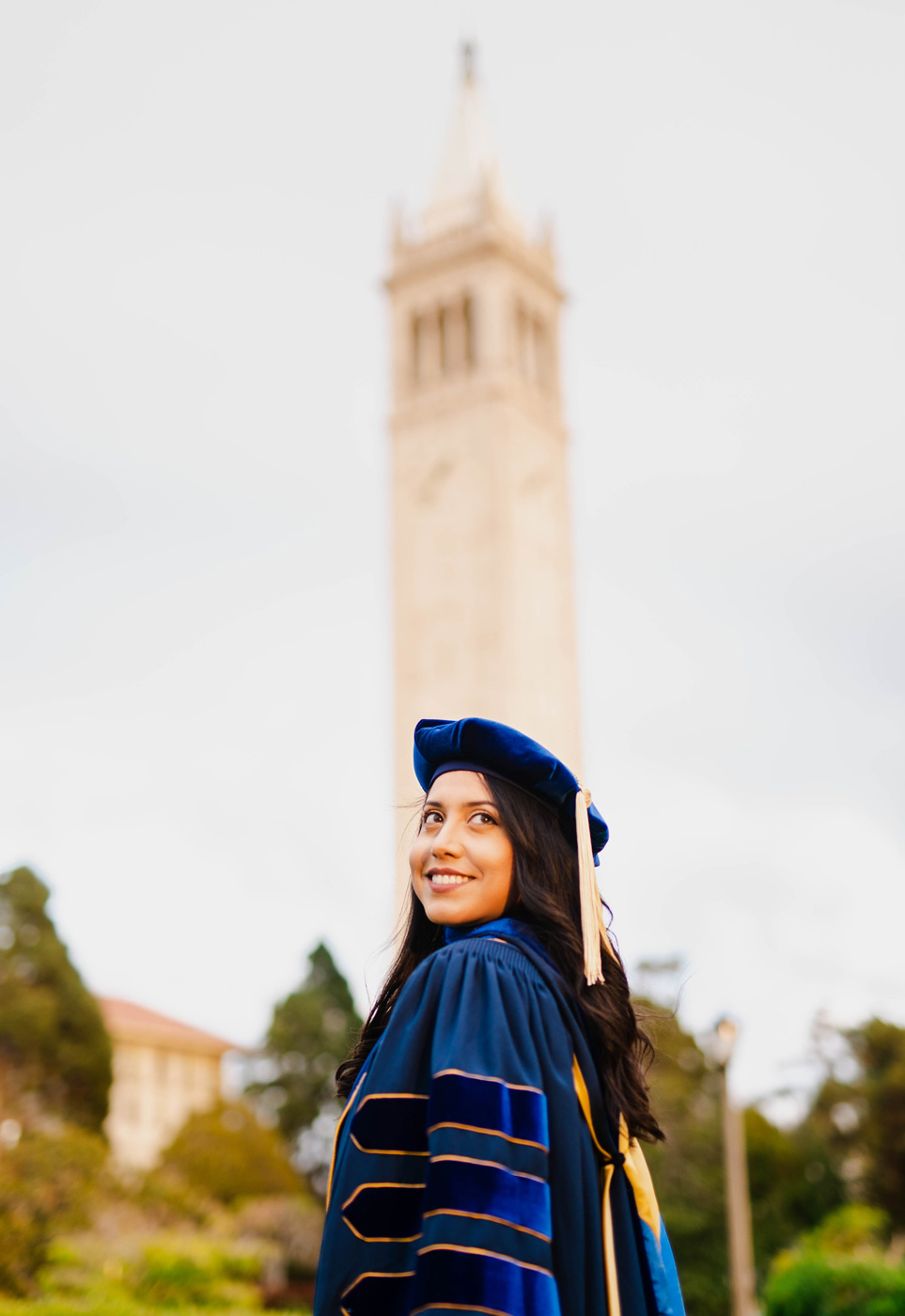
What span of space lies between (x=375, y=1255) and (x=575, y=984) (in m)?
0.57

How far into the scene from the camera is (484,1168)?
1881 millimetres

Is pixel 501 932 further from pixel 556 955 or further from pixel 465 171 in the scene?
pixel 465 171

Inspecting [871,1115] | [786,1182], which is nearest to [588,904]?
[786,1182]

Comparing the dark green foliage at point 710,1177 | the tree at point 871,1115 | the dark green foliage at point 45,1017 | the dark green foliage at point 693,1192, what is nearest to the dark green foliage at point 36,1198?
the dark green foliage at point 710,1177

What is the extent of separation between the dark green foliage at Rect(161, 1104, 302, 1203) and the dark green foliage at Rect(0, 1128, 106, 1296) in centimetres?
1193

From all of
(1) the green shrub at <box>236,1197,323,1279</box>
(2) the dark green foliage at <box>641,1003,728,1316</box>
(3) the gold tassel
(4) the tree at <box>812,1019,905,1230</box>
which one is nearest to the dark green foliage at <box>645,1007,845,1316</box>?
(2) the dark green foliage at <box>641,1003,728,1316</box>

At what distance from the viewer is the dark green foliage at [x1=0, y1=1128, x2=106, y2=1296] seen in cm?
905

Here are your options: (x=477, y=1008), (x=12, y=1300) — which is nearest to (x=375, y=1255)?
(x=477, y=1008)

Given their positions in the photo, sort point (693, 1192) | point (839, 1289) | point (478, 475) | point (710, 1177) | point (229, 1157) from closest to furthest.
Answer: point (839, 1289) < point (693, 1192) < point (710, 1177) < point (229, 1157) < point (478, 475)

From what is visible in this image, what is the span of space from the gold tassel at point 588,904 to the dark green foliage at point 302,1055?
3100 centimetres

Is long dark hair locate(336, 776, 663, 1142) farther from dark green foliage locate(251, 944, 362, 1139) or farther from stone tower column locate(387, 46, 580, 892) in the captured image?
dark green foliage locate(251, 944, 362, 1139)

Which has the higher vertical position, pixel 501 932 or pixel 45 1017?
pixel 45 1017

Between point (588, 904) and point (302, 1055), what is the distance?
32372mm

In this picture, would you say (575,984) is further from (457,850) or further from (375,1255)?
(375,1255)
